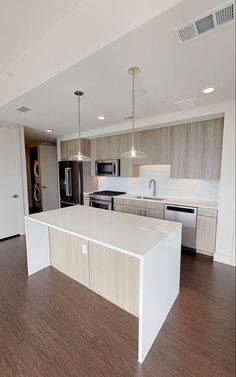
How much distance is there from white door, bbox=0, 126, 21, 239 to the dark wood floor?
6.03ft

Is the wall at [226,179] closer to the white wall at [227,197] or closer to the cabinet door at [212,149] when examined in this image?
the white wall at [227,197]

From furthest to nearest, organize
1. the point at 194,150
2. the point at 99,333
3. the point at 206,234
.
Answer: the point at 194,150, the point at 206,234, the point at 99,333

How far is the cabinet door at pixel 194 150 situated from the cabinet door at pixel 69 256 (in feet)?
7.61

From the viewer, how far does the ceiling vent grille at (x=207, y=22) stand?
3.80 feet

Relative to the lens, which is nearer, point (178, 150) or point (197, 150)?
point (197, 150)

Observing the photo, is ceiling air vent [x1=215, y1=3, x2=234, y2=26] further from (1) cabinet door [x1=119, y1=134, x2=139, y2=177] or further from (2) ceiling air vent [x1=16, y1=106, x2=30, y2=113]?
(1) cabinet door [x1=119, y1=134, x2=139, y2=177]

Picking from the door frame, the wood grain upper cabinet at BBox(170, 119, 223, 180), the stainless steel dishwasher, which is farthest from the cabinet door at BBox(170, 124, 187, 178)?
the door frame

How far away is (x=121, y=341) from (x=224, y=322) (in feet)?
3.43

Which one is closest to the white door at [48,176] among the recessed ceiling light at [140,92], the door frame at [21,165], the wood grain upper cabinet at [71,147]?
the wood grain upper cabinet at [71,147]

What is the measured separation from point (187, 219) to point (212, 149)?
1285 mm

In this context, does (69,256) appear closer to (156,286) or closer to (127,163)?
(156,286)

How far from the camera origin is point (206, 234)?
3082 millimetres

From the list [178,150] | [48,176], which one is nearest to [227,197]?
[178,150]

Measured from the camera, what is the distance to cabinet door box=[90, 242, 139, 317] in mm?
1896
